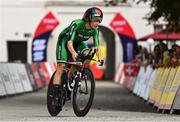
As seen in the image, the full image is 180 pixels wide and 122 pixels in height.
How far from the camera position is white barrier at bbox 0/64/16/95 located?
24509 millimetres

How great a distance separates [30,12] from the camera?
51.2m

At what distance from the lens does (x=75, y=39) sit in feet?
44.7

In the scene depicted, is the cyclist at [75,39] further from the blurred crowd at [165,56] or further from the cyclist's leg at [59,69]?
the blurred crowd at [165,56]

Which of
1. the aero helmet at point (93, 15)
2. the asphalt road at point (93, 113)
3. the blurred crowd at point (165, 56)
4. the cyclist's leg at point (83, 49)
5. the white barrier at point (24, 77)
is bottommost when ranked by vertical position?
the white barrier at point (24, 77)

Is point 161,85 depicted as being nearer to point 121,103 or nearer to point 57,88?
point 121,103

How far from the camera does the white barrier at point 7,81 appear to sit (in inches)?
965

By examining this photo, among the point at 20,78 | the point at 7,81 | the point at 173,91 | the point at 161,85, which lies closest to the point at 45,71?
the point at 20,78

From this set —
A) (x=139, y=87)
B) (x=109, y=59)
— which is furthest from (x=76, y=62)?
(x=109, y=59)

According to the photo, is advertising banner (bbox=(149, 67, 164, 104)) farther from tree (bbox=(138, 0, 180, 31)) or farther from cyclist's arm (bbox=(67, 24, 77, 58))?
cyclist's arm (bbox=(67, 24, 77, 58))

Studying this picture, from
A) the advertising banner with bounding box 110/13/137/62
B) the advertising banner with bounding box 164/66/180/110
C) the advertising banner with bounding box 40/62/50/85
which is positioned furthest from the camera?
the advertising banner with bounding box 110/13/137/62

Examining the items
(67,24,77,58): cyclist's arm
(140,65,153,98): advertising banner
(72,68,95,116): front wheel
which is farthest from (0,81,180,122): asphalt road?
(140,65,153,98): advertising banner

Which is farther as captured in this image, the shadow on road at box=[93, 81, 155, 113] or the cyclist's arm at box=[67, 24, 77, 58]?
the shadow on road at box=[93, 81, 155, 113]

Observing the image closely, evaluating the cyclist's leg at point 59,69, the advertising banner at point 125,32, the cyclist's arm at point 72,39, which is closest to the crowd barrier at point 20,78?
the advertising banner at point 125,32

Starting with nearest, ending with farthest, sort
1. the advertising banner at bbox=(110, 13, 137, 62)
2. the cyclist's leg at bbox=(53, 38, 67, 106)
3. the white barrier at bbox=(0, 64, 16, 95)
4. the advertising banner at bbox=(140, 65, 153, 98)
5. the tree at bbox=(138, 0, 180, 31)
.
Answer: the cyclist's leg at bbox=(53, 38, 67, 106), the advertising banner at bbox=(140, 65, 153, 98), the white barrier at bbox=(0, 64, 16, 95), the tree at bbox=(138, 0, 180, 31), the advertising banner at bbox=(110, 13, 137, 62)
